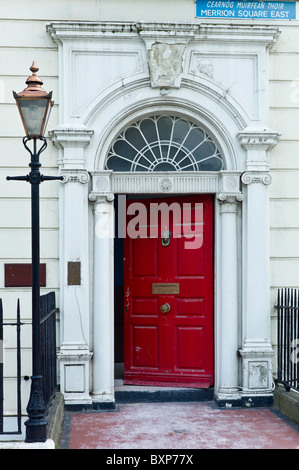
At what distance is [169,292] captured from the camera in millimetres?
8422

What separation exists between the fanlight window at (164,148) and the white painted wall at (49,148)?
2.57 feet

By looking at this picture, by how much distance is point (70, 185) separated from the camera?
7844 millimetres

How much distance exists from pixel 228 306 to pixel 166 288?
2.97ft

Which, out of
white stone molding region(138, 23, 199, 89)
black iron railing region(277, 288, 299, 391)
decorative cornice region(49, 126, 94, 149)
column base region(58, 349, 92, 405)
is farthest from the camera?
white stone molding region(138, 23, 199, 89)

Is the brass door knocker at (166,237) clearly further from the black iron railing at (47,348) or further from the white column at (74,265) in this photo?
the black iron railing at (47,348)

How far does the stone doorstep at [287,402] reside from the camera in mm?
7160

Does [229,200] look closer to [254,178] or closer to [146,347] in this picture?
[254,178]

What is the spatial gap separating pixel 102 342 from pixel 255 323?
1888mm

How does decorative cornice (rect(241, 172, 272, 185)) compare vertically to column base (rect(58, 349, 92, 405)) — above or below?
above

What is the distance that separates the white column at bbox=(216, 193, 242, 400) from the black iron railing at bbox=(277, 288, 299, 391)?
52cm

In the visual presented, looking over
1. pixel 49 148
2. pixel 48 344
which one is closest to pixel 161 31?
pixel 49 148

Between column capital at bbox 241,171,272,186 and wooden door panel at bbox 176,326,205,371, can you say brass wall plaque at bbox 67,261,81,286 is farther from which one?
column capital at bbox 241,171,272,186

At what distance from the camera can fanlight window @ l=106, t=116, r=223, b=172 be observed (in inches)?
322

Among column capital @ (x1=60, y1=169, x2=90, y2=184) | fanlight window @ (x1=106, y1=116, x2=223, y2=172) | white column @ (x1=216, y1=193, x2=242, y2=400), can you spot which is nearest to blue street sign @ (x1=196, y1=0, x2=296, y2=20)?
fanlight window @ (x1=106, y1=116, x2=223, y2=172)
